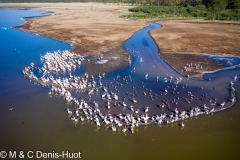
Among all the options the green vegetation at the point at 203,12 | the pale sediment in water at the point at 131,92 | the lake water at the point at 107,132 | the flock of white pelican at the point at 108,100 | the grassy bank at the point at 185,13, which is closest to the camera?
the lake water at the point at 107,132

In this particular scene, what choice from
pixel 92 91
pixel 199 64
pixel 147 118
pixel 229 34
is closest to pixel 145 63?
pixel 199 64

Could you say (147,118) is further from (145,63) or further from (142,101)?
(145,63)

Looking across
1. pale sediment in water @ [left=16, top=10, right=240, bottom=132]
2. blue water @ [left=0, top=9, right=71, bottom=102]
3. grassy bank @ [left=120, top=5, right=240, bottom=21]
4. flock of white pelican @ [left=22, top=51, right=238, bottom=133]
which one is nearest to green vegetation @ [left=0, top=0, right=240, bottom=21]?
grassy bank @ [left=120, top=5, right=240, bottom=21]

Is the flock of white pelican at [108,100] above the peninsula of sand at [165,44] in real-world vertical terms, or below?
below

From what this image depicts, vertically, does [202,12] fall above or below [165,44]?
above

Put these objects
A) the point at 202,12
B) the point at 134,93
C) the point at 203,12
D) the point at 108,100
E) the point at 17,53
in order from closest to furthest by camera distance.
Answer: the point at 108,100 < the point at 134,93 < the point at 17,53 < the point at 203,12 < the point at 202,12

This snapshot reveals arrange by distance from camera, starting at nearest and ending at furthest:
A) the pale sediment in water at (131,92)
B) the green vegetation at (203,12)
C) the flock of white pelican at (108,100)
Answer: the flock of white pelican at (108,100)
the pale sediment in water at (131,92)
the green vegetation at (203,12)

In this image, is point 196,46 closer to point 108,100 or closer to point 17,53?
point 108,100

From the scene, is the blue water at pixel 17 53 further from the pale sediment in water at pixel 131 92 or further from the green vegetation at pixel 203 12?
the green vegetation at pixel 203 12

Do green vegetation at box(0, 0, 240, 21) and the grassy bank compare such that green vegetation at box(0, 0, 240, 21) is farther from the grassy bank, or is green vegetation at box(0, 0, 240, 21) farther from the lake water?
the lake water

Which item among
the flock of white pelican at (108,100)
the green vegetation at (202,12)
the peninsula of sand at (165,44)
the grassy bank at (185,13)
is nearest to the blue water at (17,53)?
the flock of white pelican at (108,100)

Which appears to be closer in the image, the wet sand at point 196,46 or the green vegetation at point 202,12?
the wet sand at point 196,46

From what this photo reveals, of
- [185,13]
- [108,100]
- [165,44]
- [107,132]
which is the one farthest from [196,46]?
[185,13]
